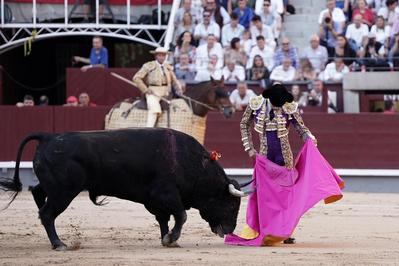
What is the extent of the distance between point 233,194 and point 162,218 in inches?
21.0

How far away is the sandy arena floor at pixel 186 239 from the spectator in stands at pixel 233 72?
2.77m

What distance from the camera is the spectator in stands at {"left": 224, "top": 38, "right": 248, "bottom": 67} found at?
51.0 feet

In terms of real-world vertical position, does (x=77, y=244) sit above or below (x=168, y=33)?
below

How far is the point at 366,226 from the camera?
10.8 meters

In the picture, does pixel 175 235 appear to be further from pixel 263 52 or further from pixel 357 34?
pixel 357 34

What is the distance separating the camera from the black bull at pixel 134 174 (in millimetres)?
8672

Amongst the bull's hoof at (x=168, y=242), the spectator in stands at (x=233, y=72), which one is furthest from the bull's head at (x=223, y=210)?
the spectator in stands at (x=233, y=72)

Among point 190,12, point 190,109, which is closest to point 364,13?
point 190,12

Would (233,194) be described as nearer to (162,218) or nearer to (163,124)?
(162,218)

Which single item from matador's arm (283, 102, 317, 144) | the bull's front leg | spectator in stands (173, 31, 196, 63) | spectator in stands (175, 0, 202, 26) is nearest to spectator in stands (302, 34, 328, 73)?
spectator in stands (173, 31, 196, 63)

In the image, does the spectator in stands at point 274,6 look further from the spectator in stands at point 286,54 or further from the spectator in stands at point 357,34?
the spectator in stands at point 357,34

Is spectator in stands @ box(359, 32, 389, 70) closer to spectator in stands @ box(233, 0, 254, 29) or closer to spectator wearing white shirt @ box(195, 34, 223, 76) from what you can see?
spectator in stands @ box(233, 0, 254, 29)

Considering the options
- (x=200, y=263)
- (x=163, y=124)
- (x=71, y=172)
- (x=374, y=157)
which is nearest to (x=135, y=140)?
(x=71, y=172)

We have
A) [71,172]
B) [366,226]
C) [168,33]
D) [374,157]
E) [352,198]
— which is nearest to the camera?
[71,172]
